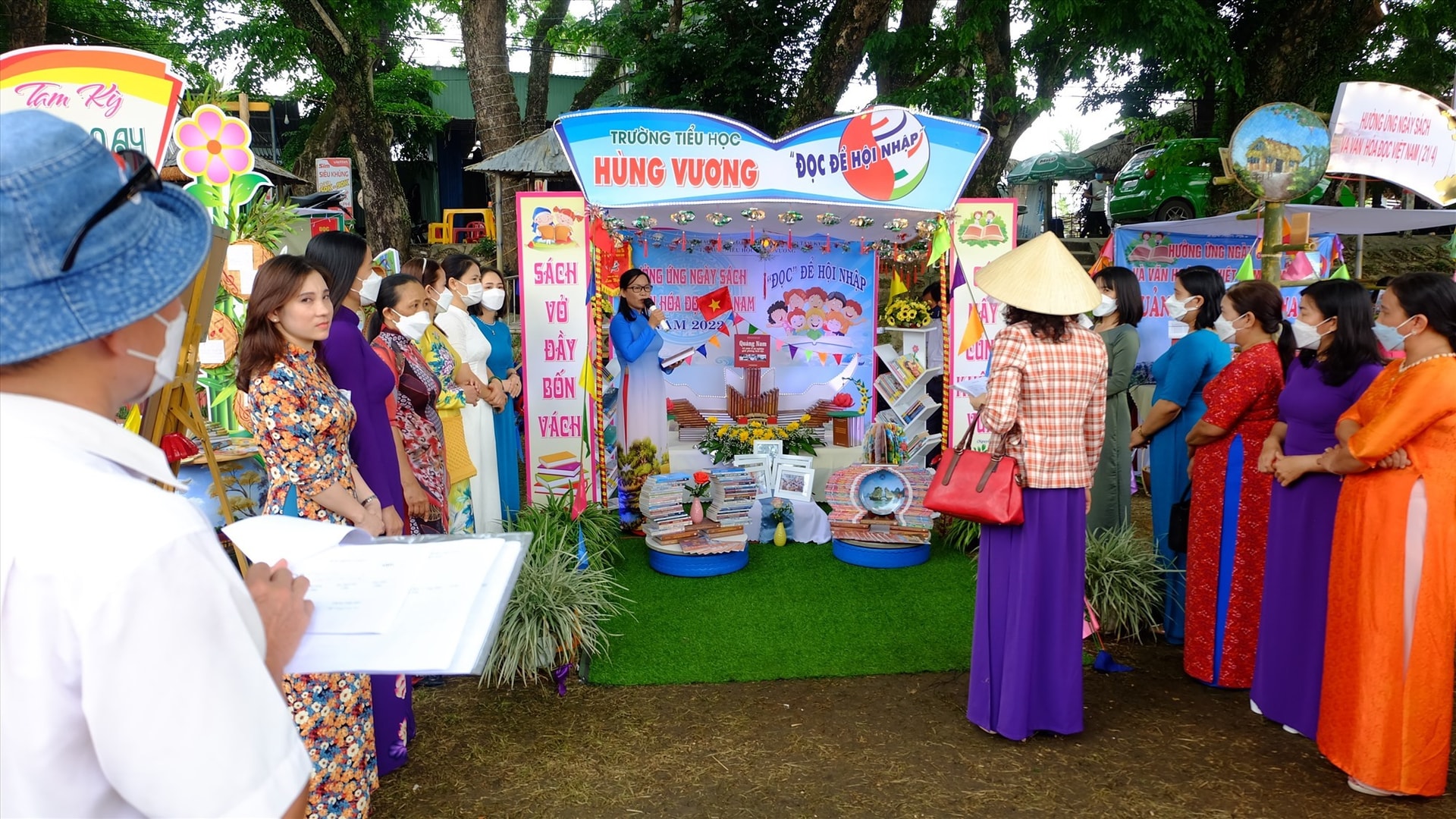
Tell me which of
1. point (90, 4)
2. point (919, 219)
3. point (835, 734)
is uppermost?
point (90, 4)

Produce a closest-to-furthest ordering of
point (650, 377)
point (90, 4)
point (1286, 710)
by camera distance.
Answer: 1. point (1286, 710)
2. point (650, 377)
3. point (90, 4)

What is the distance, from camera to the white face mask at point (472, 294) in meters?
5.54

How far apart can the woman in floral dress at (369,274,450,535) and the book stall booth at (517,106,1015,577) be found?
1.45 metres

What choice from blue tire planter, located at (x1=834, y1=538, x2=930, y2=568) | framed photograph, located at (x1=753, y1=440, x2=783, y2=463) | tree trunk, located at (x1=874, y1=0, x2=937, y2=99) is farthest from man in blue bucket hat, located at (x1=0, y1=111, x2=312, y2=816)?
tree trunk, located at (x1=874, y1=0, x2=937, y2=99)

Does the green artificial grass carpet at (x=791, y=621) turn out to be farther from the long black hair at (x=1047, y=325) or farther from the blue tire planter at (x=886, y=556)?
the long black hair at (x=1047, y=325)

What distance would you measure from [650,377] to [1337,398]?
4.58 meters

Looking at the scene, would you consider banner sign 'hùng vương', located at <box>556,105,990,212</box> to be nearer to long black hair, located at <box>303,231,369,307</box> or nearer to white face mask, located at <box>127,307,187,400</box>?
long black hair, located at <box>303,231,369,307</box>

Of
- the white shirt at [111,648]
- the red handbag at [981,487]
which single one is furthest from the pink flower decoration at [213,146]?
the white shirt at [111,648]

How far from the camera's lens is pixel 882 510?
228 inches

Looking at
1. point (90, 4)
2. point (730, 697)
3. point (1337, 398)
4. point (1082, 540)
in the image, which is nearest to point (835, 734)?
point (730, 697)

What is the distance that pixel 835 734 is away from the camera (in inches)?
146

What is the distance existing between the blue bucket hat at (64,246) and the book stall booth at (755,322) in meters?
4.42

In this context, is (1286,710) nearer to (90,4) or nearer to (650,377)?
(650,377)

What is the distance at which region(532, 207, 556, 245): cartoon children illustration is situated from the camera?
20.7ft
